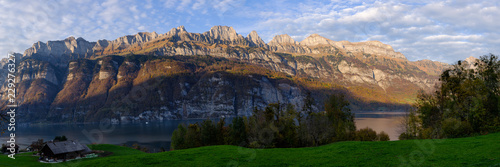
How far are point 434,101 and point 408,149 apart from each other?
32.0 meters

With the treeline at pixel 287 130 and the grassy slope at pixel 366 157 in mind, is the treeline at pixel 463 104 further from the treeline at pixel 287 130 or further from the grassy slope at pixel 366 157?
the grassy slope at pixel 366 157

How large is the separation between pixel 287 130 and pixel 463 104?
96.7 feet

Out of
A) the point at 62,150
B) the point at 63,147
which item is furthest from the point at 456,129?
the point at 63,147

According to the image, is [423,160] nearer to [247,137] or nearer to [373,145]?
[373,145]

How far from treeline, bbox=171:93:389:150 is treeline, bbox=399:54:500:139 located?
10.7m

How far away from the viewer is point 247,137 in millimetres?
54594

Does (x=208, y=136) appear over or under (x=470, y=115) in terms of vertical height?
under

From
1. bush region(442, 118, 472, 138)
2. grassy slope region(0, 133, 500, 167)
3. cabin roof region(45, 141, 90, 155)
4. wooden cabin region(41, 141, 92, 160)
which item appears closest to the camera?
grassy slope region(0, 133, 500, 167)

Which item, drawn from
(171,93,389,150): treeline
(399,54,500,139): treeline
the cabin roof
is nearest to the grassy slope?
(399,54,500,139): treeline

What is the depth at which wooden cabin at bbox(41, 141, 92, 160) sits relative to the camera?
4722 cm

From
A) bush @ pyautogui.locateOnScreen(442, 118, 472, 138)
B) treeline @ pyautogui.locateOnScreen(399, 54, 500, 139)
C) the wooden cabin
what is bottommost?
the wooden cabin

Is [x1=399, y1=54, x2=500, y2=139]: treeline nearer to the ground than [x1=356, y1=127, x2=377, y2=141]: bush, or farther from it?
farther from it

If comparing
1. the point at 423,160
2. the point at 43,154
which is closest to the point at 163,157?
the point at 423,160

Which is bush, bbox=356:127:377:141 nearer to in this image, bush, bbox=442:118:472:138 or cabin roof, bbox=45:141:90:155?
bush, bbox=442:118:472:138
